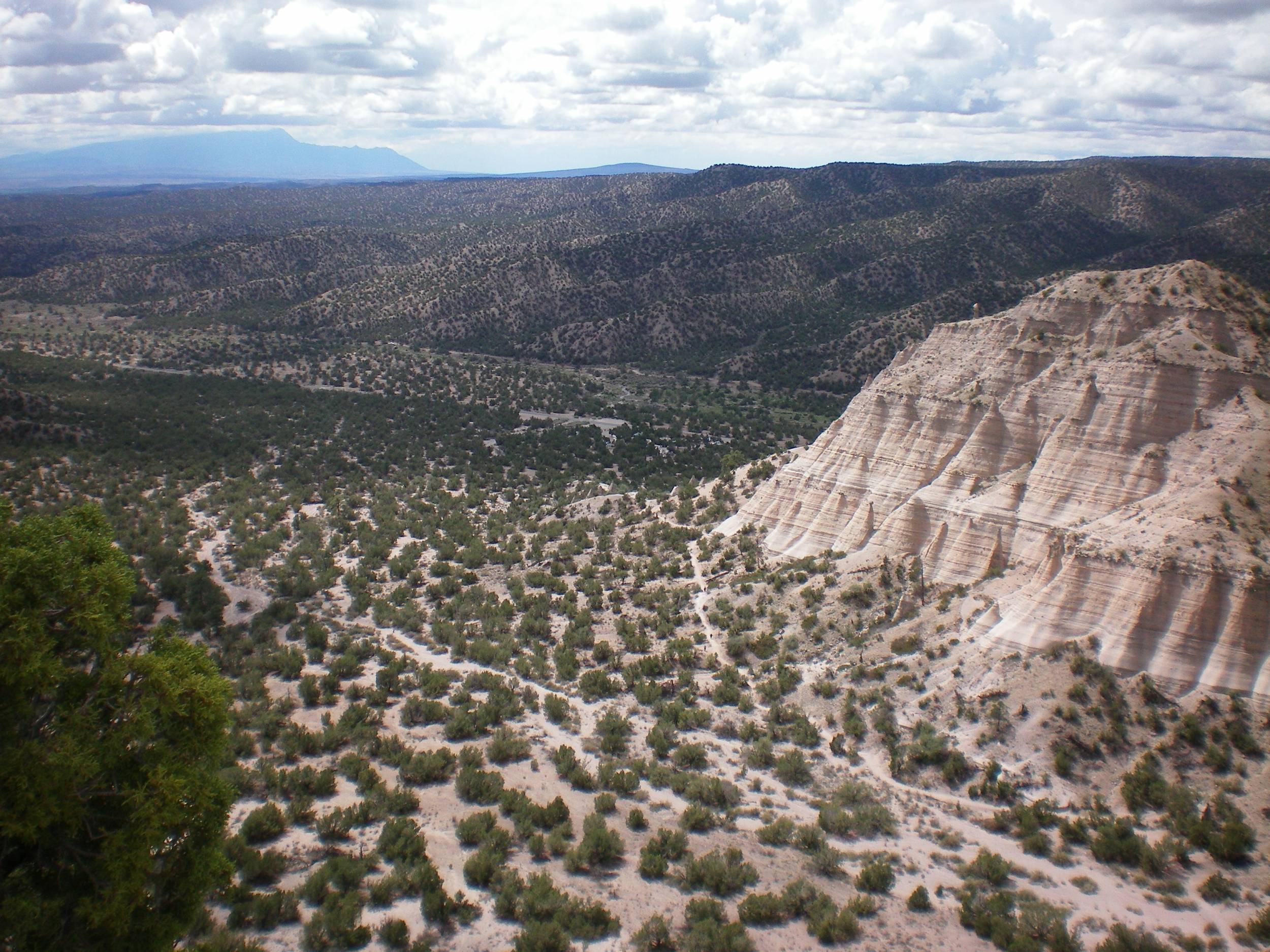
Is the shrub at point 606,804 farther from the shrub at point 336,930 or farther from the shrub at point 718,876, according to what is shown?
the shrub at point 336,930

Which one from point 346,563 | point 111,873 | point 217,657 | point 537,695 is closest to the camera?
point 111,873

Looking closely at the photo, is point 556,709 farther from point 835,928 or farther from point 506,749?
point 835,928

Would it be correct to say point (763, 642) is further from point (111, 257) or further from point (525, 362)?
point (111, 257)

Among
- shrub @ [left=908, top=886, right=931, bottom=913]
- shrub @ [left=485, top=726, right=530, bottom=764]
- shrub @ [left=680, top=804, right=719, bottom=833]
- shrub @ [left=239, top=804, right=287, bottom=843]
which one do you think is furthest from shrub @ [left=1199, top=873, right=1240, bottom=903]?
shrub @ [left=239, top=804, right=287, bottom=843]

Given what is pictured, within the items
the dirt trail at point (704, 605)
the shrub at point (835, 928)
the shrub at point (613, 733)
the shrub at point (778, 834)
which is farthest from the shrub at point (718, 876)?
the dirt trail at point (704, 605)

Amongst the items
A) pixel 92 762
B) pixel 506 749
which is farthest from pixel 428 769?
pixel 92 762

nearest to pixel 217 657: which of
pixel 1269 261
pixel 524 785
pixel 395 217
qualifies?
pixel 524 785

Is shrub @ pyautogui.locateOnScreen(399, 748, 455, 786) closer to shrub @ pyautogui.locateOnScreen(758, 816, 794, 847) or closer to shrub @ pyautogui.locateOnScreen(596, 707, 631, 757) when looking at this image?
shrub @ pyautogui.locateOnScreen(596, 707, 631, 757)
